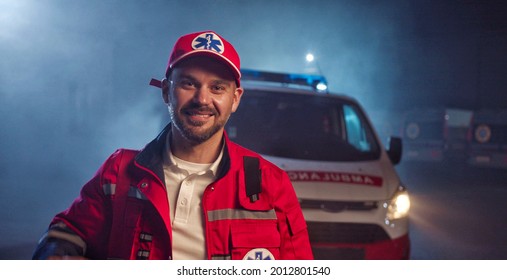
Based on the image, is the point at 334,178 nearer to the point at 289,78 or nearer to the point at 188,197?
the point at 289,78

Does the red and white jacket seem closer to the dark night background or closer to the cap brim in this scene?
the cap brim

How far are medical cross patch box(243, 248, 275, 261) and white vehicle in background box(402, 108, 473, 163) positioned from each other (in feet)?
37.4

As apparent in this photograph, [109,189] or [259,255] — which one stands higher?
[109,189]

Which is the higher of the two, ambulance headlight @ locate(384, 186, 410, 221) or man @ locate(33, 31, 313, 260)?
man @ locate(33, 31, 313, 260)

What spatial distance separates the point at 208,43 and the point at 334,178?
1.79 meters

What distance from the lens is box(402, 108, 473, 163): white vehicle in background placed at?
12.5 metres

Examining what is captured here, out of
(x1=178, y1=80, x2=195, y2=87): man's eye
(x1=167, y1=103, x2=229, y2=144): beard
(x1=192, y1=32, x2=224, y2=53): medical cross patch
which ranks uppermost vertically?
(x1=192, y1=32, x2=224, y2=53): medical cross patch

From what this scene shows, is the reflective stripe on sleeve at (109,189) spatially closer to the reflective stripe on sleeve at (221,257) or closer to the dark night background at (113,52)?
the reflective stripe on sleeve at (221,257)

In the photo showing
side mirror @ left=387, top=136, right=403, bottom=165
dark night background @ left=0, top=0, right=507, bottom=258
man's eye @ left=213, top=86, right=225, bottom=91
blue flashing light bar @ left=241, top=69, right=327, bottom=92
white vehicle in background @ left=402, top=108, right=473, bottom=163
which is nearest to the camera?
man's eye @ left=213, top=86, right=225, bottom=91

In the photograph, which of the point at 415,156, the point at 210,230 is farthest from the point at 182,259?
the point at 415,156

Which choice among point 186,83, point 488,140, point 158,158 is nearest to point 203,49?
point 186,83

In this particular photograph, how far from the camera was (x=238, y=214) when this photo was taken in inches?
69.6

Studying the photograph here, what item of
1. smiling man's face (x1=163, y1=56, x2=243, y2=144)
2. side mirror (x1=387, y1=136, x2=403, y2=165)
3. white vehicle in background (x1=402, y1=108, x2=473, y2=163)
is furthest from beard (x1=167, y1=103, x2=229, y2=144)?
white vehicle in background (x1=402, y1=108, x2=473, y2=163)
